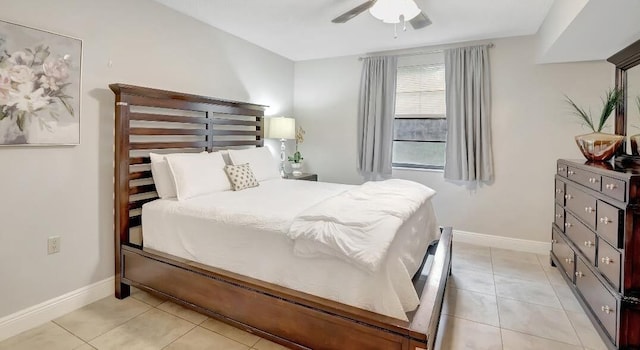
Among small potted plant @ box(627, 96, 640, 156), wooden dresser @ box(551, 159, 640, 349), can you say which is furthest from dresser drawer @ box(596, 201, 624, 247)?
small potted plant @ box(627, 96, 640, 156)

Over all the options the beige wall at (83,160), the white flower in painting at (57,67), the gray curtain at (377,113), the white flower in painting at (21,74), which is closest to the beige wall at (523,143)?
the gray curtain at (377,113)

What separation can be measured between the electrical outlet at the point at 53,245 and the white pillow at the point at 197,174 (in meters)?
0.84

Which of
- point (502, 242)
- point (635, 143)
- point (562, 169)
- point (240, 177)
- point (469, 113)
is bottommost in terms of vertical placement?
point (502, 242)

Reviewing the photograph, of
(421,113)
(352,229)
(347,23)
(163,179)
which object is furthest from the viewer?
(421,113)

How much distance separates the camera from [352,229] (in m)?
1.79

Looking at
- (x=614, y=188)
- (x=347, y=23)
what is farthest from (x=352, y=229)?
(x=347, y=23)

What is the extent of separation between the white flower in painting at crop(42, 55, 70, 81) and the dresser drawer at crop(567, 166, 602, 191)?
3.64 metres

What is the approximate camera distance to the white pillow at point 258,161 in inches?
135

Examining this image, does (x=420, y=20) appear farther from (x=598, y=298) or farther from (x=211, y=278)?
(x=211, y=278)

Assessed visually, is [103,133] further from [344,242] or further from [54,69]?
[344,242]

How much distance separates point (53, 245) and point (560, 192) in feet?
13.6

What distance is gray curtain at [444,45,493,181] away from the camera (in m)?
3.79

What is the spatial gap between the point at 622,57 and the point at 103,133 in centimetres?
432

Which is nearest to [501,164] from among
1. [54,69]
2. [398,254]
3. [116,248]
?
[398,254]
